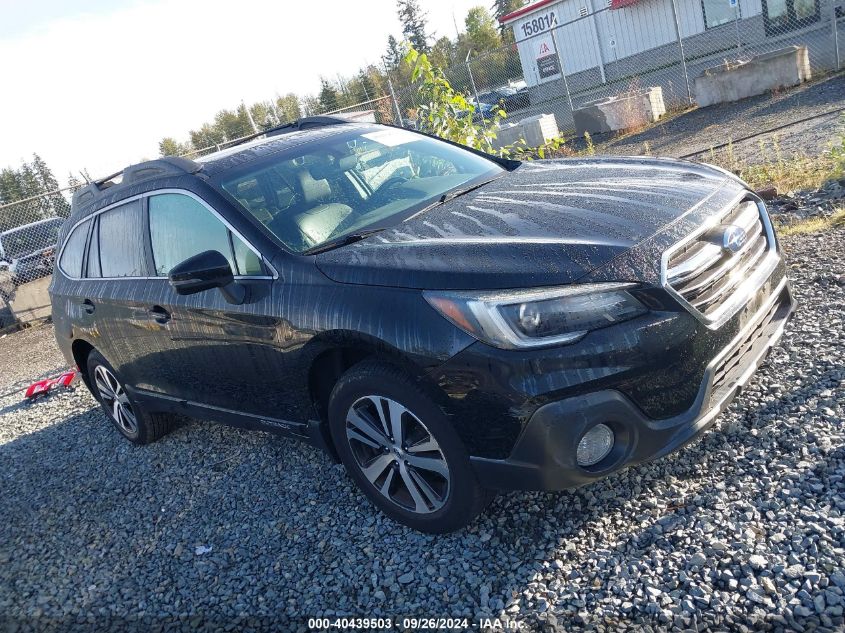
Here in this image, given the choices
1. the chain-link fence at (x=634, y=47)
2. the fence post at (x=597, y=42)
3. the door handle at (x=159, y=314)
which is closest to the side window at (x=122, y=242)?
the door handle at (x=159, y=314)

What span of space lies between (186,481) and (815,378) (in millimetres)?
3701

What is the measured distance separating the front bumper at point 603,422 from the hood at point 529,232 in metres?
0.48

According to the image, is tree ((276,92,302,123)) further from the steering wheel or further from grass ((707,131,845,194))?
the steering wheel

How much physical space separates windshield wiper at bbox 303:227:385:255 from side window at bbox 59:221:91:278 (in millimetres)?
2464

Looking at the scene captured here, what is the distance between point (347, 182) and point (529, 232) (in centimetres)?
135

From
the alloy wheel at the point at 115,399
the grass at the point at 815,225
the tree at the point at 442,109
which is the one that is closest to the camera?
the alloy wheel at the point at 115,399

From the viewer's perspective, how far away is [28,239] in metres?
15.6

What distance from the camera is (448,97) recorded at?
741 cm

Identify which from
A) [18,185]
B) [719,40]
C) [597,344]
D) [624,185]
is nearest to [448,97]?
[624,185]

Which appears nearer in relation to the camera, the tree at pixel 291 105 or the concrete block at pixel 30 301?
the concrete block at pixel 30 301

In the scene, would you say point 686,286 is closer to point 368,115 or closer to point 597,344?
point 597,344

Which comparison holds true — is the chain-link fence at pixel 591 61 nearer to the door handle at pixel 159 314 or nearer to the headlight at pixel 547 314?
the door handle at pixel 159 314

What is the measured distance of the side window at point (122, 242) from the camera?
13.9ft

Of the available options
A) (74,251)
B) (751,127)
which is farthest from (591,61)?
(74,251)
